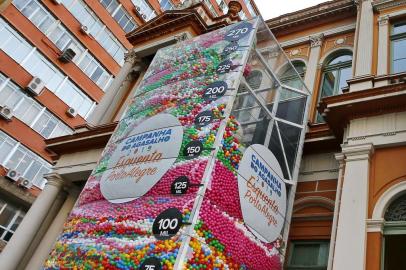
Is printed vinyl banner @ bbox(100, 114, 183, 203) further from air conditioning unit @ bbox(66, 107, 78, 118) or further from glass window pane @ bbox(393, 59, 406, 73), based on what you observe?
air conditioning unit @ bbox(66, 107, 78, 118)

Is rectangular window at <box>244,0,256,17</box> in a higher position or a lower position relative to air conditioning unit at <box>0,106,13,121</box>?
higher

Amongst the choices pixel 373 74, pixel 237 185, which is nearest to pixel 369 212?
pixel 237 185

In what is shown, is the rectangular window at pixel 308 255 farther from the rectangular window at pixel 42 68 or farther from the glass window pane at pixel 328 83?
the rectangular window at pixel 42 68

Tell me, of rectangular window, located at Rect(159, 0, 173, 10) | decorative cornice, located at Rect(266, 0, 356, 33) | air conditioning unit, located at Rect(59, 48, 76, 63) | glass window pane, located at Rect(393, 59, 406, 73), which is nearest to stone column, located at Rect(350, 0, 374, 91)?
glass window pane, located at Rect(393, 59, 406, 73)

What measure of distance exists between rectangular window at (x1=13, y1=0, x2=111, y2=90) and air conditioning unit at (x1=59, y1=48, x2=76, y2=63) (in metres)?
0.39

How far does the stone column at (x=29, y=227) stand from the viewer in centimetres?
1156

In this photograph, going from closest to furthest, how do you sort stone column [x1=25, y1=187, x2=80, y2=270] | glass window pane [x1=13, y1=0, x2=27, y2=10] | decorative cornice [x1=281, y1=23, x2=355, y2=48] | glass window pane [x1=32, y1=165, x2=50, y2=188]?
stone column [x1=25, y1=187, x2=80, y2=270] < decorative cornice [x1=281, y1=23, x2=355, y2=48] < glass window pane [x1=13, y1=0, x2=27, y2=10] < glass window pane [x1=32, y1=165, x2=50, y2=188]

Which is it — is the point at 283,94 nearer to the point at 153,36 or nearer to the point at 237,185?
the point at 237,185

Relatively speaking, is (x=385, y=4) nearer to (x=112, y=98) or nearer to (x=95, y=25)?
(x=112, y=98)

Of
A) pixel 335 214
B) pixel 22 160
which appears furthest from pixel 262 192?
pixel 22 160

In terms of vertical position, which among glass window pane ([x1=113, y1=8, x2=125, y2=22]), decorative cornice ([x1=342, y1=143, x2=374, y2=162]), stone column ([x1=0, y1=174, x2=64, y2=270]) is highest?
glass window pane ([x1=113, y1=8, x2=125, y2=22])

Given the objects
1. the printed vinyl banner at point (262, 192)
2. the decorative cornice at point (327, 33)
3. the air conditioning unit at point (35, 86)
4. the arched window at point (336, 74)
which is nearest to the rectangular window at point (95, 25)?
the air conditioning unit at point (35, 86)

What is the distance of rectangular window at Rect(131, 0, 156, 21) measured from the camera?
29.8m

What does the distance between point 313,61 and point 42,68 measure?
1672 centimetres
